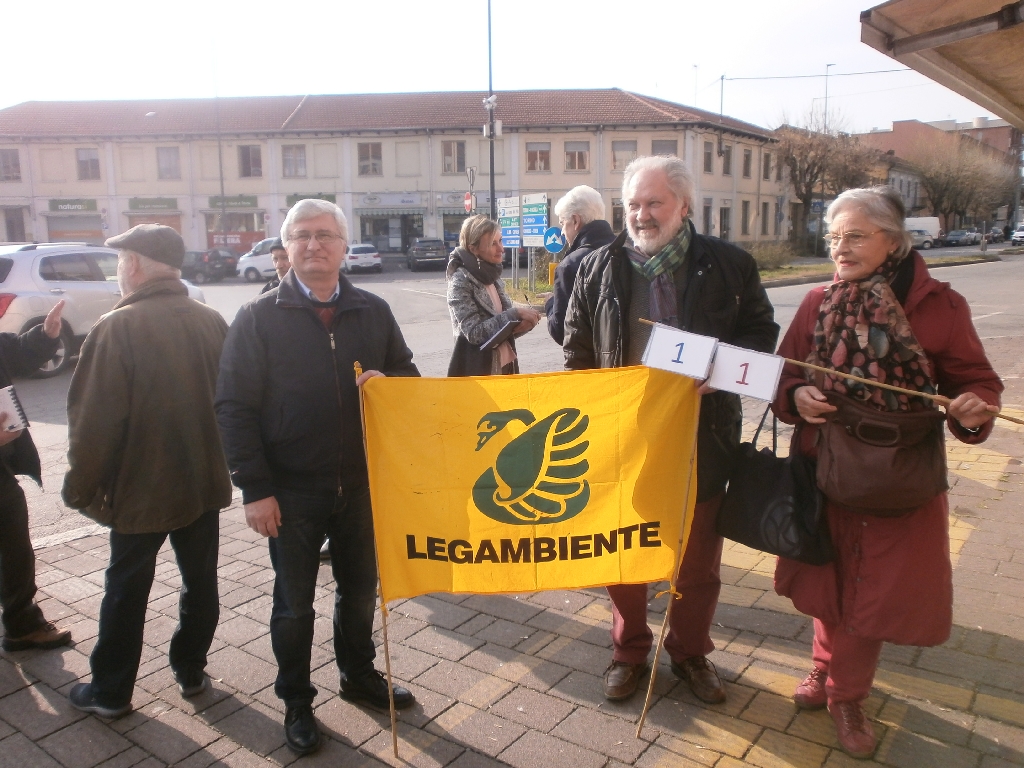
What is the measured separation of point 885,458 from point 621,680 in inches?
52.5

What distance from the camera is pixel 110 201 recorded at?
45.3 meters

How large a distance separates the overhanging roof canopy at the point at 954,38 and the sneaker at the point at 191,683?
351cm

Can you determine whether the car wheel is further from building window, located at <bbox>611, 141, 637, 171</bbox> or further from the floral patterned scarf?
building window, located at <bbox>611, 141, 637, 171</bbox>

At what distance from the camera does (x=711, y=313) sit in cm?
313

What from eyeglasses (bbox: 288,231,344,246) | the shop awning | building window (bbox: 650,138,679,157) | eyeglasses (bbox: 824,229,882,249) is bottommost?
eyeglasses (bbox: 824,229,882,249)

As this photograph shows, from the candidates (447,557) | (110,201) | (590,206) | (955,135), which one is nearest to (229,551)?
(447,557)

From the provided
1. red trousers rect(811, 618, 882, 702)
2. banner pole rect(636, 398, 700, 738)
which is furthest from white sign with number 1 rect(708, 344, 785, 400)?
red trousers rect(811, 618, 882, 702)

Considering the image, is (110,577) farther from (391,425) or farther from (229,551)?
(229,551)

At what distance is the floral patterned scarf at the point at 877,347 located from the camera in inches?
108

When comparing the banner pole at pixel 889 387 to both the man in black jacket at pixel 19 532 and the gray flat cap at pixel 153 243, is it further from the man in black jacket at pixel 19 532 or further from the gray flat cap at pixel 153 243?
the man in black jacket at pixel 19 532

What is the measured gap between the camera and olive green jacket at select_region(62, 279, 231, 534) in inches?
122

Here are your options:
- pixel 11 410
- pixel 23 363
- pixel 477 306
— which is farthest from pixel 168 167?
pixel 11 410

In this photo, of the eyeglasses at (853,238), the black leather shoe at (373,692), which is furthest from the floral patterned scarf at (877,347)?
the black leather shoe at (373,692)

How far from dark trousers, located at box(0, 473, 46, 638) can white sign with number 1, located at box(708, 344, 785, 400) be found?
3.05 metres
